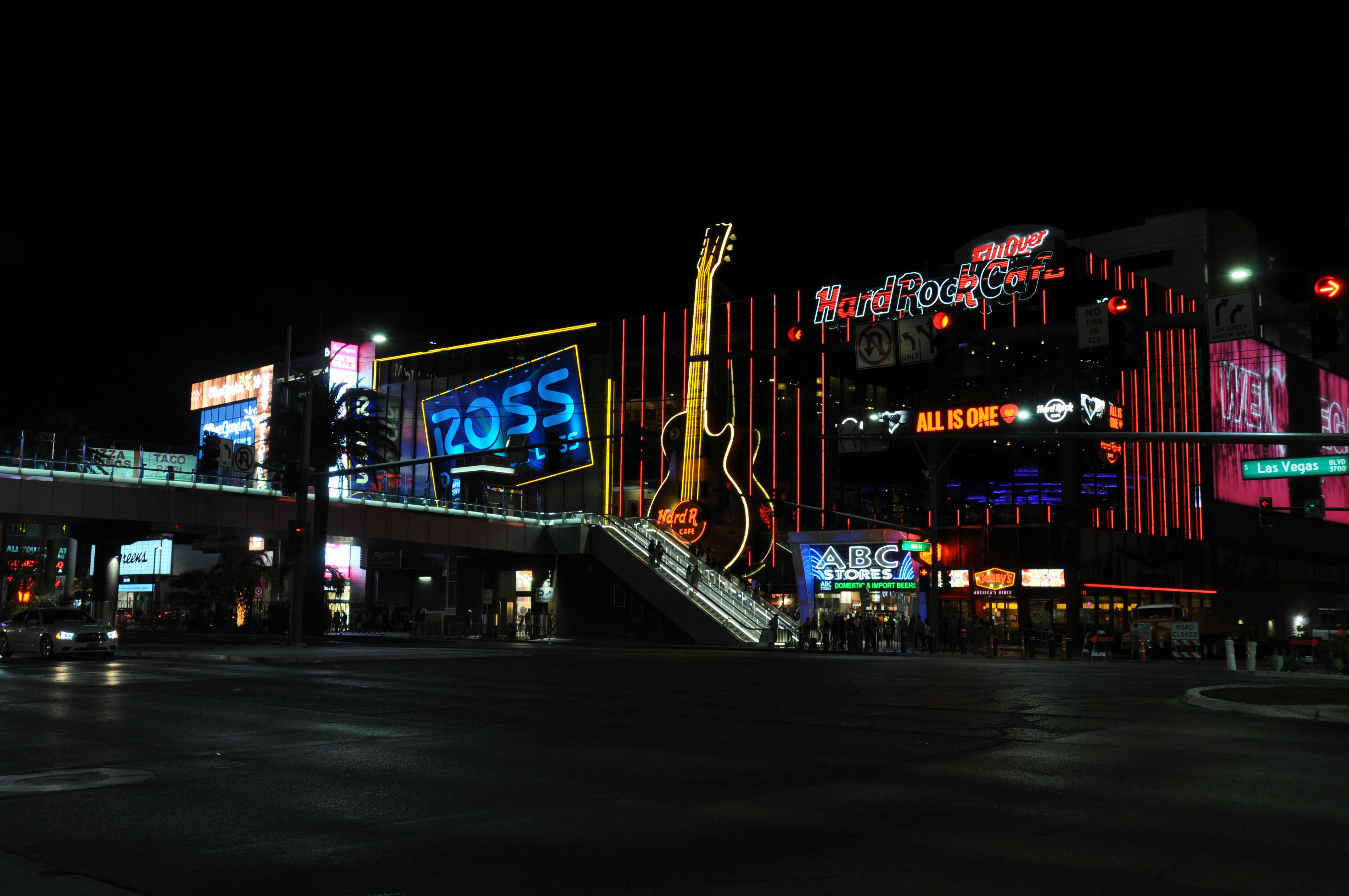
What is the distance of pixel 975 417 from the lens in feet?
180

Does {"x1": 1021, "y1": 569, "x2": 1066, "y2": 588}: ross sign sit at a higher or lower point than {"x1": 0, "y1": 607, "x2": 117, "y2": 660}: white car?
higher

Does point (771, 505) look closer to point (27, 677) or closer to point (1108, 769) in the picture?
point (27, 677)

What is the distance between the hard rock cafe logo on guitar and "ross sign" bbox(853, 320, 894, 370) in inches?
1362

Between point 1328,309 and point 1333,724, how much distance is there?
5997mm

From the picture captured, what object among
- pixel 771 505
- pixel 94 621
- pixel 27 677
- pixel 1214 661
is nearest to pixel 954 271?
pixel 771 505

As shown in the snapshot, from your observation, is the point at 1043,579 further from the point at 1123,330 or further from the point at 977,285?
the point at 1123,330

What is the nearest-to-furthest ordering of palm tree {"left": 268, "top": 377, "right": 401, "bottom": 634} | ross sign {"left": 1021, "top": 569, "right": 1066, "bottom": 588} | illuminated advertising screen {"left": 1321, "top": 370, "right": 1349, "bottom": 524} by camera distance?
palm tree {"left": 268, "top": 377, "right": 401, "bottom": 634}
ross sign {"left": 1021, "top": 569, "right": 1066, "bottom": 588}
illuminated advertising screen {"left": 1321, "top": 370, "right": 1349, "bottom": 524}

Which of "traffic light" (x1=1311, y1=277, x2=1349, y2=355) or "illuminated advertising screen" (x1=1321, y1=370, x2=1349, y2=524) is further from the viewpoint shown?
"illuminated advertising screen" (x1=1321, y1=370, x2=1349, y2=524)

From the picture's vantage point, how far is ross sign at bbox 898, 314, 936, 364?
20531 mm

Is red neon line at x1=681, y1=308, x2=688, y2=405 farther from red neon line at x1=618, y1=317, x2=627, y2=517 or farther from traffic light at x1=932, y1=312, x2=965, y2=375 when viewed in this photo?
traffic light at x1=932, y1=312, x2=965, y2=375

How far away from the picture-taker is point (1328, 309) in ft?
54.5

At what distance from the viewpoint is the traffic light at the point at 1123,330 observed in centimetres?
1875

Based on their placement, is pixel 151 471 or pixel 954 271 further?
pixel 954 271

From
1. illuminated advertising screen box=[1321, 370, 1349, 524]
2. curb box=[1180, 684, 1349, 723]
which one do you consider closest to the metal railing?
curb box=[1180, 684, 1349, 723]
